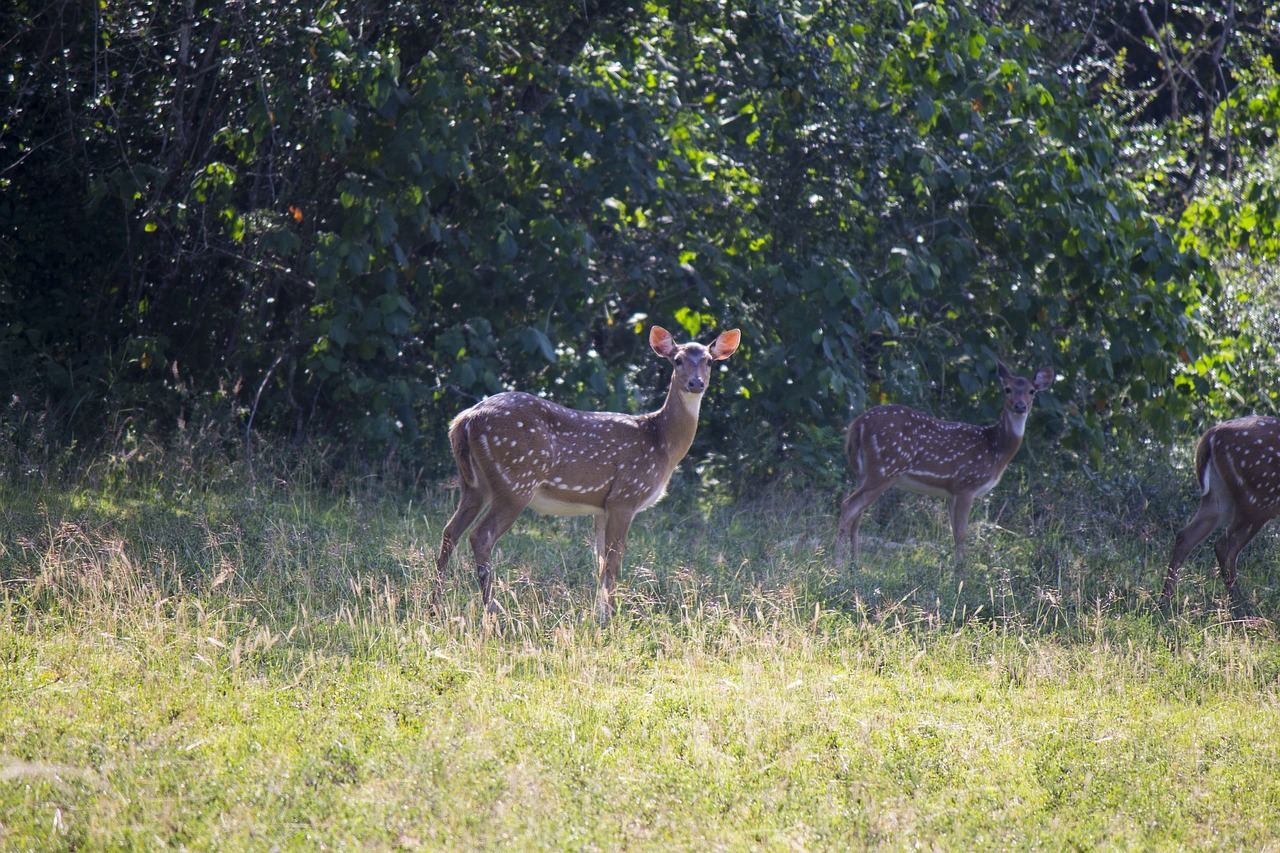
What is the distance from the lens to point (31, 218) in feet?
33.1

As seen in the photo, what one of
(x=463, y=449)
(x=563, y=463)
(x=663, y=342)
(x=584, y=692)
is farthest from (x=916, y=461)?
(x=584, y=692)

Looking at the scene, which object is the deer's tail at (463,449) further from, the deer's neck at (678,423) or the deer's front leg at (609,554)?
the deer's neck at (678,423)

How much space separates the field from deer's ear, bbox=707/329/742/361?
48.9 inches

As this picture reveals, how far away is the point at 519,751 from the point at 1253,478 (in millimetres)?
5877

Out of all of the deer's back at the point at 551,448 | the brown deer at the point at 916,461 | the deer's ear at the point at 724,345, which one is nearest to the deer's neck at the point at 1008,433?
the brown deer at the point at 916,461

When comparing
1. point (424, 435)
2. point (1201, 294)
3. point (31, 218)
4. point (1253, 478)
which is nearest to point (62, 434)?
point (31, 218)

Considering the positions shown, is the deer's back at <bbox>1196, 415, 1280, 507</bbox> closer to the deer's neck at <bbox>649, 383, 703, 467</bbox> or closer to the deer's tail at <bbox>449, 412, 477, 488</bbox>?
the deer's neck at <bbox>649, 383, 703, 467</bbox>

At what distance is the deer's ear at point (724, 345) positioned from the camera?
854cm

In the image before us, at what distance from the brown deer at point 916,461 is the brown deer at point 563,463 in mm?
1989

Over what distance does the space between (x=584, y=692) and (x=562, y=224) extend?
15.9 ft

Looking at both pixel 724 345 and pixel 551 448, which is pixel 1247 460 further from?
pixel 551 448

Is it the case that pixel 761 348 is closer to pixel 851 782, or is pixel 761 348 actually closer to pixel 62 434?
pixel 62 434

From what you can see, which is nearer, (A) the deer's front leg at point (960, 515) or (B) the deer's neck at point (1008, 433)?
Answer: (A) the deer's front leg at point (960, 515)

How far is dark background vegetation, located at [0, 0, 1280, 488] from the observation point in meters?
9.45
